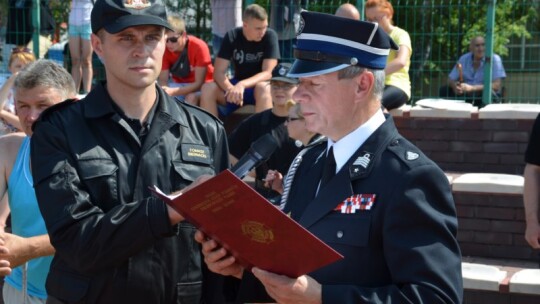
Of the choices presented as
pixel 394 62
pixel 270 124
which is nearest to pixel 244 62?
pixel 394 62

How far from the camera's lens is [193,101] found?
Result: 8.39m

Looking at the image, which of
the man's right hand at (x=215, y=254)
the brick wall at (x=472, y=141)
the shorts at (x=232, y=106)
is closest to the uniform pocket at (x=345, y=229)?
the man's right hand at (x=215, y=254)

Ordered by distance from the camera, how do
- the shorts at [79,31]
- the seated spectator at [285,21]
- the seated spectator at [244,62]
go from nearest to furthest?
the seated spectator at [244,62] < the seated spectator at [285,21] < the shorts at [79,31]

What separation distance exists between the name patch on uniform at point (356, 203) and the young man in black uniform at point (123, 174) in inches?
24.4

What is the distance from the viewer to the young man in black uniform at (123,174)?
281 cm

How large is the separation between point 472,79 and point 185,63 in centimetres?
299

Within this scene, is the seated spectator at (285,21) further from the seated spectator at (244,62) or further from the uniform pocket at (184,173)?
the uniform pocket at (184,173)

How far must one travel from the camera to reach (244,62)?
834 centimetres

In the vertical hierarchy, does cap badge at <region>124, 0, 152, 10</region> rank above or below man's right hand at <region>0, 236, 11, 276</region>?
above

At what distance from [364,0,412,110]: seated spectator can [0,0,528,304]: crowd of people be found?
428cm

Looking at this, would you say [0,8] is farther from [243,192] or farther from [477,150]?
[243,192]

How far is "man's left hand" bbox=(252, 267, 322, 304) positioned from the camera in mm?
2258

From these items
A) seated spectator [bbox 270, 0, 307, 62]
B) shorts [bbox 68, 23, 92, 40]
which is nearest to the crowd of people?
seated spectator [bbox 270, 0, 307, 62]

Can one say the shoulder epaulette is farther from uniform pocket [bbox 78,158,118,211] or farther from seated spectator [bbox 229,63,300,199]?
seated spectator [bbox 229,63,300,199]
